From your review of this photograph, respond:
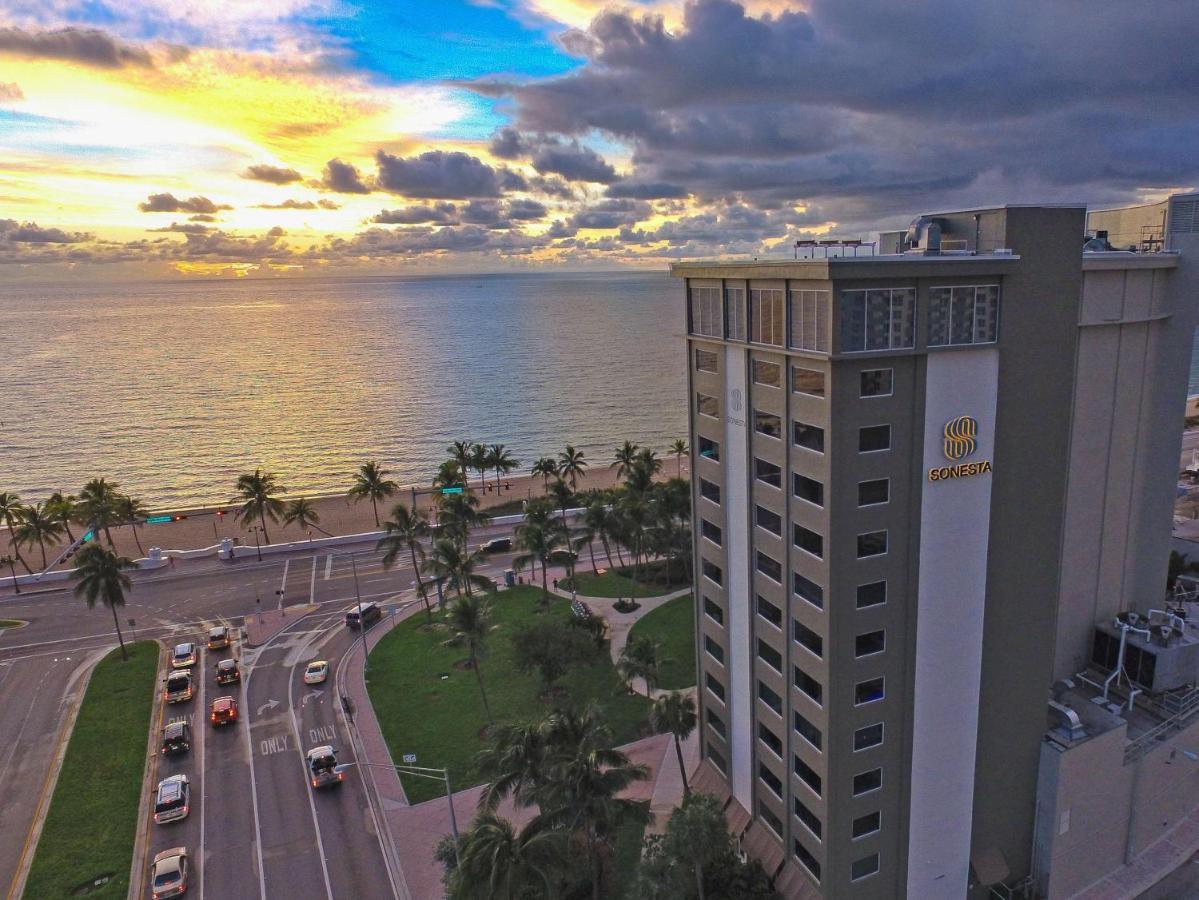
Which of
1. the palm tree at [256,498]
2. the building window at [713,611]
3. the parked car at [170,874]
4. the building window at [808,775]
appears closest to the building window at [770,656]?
the building window at [713,611]

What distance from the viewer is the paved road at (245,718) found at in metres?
38.4

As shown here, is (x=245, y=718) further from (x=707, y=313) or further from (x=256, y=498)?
(x=707, y=313)

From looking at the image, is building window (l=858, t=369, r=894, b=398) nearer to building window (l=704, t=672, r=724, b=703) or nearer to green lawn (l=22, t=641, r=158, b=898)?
building window (l=704, t=672, r=724, b=703)

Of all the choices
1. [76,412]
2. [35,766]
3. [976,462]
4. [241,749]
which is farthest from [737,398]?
[76,412]

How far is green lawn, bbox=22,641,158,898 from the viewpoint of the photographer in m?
37.8

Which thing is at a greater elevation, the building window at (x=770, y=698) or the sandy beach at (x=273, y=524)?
the building window at (x=770, y=698)

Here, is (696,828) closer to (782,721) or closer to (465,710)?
(782,721)

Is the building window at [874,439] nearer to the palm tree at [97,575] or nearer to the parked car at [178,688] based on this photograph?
the parked car at [178,688]

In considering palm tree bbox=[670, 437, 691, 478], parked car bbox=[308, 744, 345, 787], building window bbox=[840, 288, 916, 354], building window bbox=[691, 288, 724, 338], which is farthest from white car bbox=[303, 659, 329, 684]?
building window bbox=[840, 288, 916, 354]

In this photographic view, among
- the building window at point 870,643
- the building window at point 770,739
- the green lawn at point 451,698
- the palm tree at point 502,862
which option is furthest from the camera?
the green lawn at point 451,698

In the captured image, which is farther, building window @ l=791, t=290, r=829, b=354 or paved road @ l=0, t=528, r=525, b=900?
paved road @ l=0, t=528, r=525, b=900

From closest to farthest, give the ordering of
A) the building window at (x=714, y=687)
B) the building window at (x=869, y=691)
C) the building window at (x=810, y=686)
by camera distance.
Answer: the building window at (x=869, y=691) → the building window at (x=810, y=686) → the building window at (x=714, y=687)

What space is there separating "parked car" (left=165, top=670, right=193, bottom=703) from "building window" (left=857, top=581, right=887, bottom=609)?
49.6m

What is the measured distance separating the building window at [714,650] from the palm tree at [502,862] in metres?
13.3
